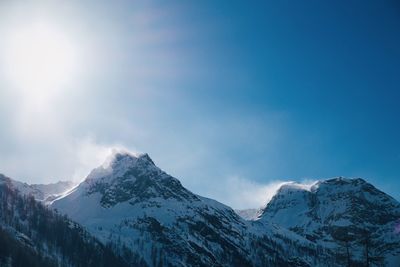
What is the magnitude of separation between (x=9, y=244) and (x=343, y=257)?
166m

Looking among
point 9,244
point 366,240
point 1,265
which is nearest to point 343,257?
point 366,240

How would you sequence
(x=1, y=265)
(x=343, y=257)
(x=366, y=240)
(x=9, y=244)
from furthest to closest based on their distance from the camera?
(x=9, y=244), (x=1, y=265), (x=343, y=257), (x=366, y=240)

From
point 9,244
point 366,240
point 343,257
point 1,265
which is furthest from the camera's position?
point 9,244

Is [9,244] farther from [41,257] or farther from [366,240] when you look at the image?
[366,240]

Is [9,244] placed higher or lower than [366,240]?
higher

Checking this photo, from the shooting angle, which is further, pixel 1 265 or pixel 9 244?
pixel 9 244

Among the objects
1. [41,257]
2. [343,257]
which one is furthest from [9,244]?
[343,257]

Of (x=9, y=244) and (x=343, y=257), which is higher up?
(x=9, y=244)

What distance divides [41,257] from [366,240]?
17737 cm

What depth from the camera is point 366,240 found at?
3616cm

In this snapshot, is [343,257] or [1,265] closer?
[343,257]

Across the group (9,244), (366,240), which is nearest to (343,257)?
(366,240)

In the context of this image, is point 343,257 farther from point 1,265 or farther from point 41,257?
point 41,257

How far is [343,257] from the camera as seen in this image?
39938mm
